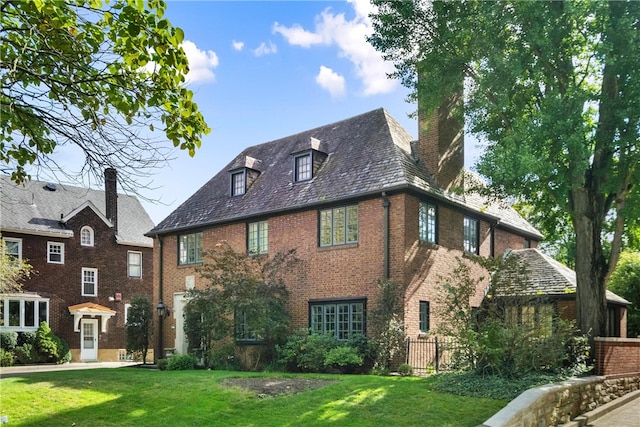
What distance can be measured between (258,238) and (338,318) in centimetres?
510

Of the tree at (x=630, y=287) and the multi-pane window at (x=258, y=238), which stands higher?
the multi-pane window at (x=258, y=238)

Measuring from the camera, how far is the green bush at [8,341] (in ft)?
92.0

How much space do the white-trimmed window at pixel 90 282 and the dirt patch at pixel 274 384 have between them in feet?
71.2

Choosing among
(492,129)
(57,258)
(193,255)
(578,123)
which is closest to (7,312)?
(57,258)

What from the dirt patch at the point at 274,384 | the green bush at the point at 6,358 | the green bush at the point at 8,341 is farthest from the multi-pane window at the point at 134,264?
the dirt patch at the point at 274,384

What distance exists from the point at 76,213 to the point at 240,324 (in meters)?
18.1

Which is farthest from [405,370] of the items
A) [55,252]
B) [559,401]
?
[55,252]

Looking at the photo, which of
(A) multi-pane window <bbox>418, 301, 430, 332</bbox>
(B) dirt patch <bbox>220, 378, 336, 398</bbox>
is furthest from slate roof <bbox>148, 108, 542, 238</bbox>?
(B) dirt patch <bbox>220, 378, 336, 398</bbox>

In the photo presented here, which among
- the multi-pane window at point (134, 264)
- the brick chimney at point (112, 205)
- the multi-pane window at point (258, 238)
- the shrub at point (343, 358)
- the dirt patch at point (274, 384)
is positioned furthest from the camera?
the multi-pane window at point (134, 264)

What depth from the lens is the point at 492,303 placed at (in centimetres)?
1391

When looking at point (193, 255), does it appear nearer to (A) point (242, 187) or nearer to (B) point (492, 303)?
(A) point (242, 187)

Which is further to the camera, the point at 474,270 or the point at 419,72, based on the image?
the point at 474,270

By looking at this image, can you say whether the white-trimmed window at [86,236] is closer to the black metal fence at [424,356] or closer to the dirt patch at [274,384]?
the dirt patch at [274,384]

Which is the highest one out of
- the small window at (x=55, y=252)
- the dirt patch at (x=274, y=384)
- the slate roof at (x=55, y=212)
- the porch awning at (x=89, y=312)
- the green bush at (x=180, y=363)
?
the slate roof at (x=55, y=212)
